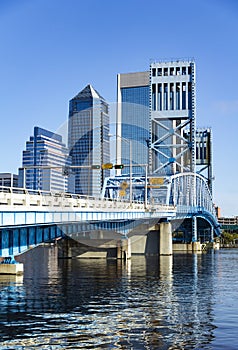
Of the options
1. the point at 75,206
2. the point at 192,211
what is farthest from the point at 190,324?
the point at 192,211

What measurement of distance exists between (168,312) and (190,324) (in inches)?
191

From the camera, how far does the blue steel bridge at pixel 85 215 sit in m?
47.8

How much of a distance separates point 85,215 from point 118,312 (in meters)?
21.9

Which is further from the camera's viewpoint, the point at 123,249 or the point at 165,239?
the point at 165,239

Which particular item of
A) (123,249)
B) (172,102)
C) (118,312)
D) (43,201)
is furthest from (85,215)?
(172,102)

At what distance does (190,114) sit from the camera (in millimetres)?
179625

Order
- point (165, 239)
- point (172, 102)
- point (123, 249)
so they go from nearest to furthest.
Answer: point (123, 249) → point (165, 239) → point (172, 102)

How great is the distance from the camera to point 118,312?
42.9 meters

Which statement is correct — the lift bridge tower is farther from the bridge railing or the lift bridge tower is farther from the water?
the water

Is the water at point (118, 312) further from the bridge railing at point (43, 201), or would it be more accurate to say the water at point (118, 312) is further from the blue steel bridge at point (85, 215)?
the bridge railing at point (43, 201)

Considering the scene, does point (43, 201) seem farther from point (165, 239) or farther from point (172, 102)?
point (172, 102)

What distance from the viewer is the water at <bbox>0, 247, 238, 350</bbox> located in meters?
32.9

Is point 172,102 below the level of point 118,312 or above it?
above

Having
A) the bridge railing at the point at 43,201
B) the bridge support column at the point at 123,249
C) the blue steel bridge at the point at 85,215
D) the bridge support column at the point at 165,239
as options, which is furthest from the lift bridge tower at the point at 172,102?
the bridge railing at the point at 43,201
